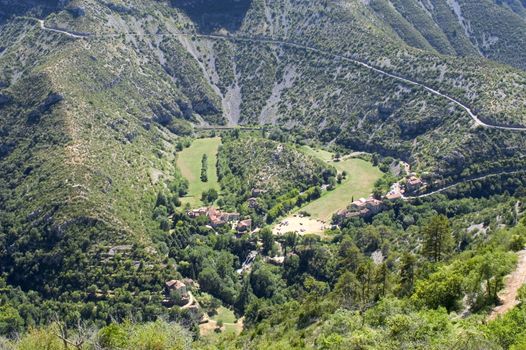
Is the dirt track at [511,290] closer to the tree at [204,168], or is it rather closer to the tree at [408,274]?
the tree at [408,274]

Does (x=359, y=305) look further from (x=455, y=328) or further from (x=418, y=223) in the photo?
(x=418, y=223)

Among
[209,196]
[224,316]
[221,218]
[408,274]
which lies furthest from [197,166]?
[408,274]

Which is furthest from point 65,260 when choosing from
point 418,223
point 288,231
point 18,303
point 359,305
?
point 418,223

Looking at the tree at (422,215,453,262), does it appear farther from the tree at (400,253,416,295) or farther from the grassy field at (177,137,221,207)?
the grassy field at (177,137,221,207)

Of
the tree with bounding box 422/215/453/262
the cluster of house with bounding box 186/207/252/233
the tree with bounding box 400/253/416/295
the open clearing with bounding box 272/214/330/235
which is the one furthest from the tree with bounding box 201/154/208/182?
the tree with bounding box 400/253/416/295

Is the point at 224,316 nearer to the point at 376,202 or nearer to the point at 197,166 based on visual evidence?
the point at 376,202

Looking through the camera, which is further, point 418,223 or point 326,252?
point 418,223
